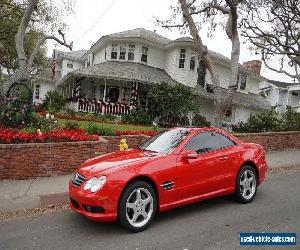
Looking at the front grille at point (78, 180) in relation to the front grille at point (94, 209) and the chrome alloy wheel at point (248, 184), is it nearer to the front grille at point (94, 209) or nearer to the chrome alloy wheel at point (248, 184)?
the front grille at point (94, 209)

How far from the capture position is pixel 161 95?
913 inches

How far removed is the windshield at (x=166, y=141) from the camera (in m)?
6.92

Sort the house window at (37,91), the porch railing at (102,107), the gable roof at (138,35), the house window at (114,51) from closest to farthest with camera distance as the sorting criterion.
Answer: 1. the porch railing at (102,107)
2. the gable roof at (138,35)
3. the house window at (114,51)
4. the house window at (37,91)

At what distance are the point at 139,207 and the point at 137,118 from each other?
17217mm

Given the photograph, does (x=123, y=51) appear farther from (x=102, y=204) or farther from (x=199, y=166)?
(x=102, y=204)

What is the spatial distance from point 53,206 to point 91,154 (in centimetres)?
302

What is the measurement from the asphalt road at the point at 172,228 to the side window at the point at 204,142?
44.8 inches

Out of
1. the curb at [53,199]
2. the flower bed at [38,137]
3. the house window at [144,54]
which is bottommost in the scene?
the curb at [53,199]

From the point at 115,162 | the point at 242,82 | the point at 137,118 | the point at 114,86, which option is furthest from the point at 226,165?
the point at 242,82

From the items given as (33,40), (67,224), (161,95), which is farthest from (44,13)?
(67,224)

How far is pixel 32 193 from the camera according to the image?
8227 millimetres

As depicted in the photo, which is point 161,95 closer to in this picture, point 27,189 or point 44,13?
point 44,13

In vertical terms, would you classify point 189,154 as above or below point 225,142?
below

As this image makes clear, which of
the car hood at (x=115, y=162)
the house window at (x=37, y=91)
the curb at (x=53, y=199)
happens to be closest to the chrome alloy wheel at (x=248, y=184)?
the car hood at (x=115, y=162)
